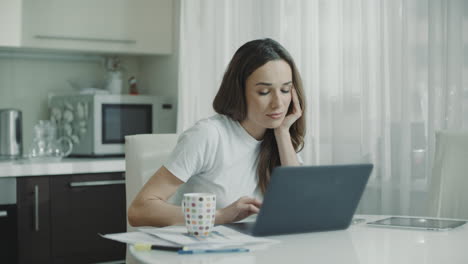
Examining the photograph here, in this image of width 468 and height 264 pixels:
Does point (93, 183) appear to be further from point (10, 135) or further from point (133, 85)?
point (133, 85)

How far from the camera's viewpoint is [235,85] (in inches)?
74.5

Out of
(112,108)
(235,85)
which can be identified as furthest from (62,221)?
(235,85)

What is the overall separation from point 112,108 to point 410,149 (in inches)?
70.1

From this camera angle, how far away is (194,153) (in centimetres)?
180

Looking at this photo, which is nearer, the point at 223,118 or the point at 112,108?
the point at 223,118

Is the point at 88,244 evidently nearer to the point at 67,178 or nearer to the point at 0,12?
the point at 67,178

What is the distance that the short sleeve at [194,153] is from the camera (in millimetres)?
1766

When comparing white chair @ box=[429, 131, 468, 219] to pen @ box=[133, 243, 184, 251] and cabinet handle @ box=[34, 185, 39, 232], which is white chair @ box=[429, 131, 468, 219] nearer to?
pen @ box=[133, 243, 184, 251]

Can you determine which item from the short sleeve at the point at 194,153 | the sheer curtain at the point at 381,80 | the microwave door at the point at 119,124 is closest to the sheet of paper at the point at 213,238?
the short sleeve at the point at 194,153

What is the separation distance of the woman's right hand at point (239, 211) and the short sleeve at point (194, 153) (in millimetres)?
224

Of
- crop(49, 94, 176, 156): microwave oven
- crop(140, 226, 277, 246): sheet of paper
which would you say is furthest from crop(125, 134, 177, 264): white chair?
crop(49, 94, 176, 156): microwave oven

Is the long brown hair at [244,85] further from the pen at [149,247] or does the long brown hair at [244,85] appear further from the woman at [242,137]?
the pen at [149,247]

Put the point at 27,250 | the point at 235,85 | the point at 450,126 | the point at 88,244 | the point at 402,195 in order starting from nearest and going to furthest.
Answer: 1. the point at 235,85
2. the point at 450,126
3. the point at 402,195
4. the point at 27,250
5. the point at 88,244

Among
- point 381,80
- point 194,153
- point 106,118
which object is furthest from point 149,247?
point 106,118
